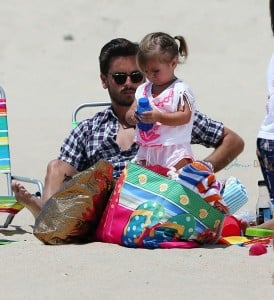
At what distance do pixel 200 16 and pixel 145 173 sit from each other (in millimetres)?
9091

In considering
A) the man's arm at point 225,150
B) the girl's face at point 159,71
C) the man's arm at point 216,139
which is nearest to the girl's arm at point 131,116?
the girl's face at point 159,71

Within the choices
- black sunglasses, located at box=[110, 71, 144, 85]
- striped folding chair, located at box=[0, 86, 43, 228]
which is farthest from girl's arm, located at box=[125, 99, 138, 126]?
striped folding chair, located at box=[0, 86, 43, 228]

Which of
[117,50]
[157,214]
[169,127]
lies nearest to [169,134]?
[169,127]

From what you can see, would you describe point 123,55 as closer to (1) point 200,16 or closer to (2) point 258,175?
(2) point 258,175

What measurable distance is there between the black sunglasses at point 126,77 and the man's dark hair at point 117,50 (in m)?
0.09

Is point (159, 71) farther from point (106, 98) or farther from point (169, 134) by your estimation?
point (106, 98)

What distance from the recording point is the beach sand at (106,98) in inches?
174

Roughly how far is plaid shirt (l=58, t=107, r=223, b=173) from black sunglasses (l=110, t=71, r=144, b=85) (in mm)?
168

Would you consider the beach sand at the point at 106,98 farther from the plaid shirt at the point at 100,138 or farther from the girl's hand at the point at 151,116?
the girl's hand at the point at 151,116

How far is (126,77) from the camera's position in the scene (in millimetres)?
5938

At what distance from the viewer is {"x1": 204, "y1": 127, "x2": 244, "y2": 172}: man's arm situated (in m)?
5.95

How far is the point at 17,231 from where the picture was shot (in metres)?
6.58

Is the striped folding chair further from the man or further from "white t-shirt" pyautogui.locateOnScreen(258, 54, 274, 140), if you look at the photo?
"white t-shirt" pyautogui.locateOnScreen(258, 54, 274, 140)

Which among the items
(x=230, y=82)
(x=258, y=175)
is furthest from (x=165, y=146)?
(x=230, y=82)
